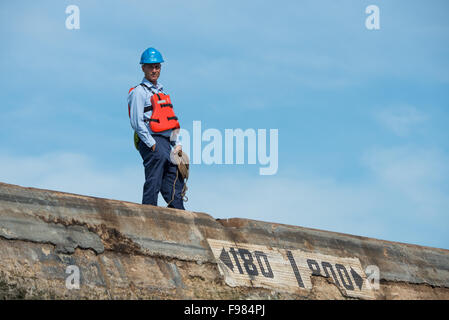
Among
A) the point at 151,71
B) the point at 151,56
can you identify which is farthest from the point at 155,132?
the point at 151,56

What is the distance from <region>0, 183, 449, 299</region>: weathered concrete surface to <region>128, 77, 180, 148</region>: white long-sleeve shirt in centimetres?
113

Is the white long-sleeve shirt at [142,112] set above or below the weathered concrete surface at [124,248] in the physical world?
above

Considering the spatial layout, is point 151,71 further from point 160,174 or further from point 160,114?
point 160,174

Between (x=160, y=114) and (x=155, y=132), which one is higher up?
(x=160, y=114)

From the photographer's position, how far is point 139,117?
8.18 metres

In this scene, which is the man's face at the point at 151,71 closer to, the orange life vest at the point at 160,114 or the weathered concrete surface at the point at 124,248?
the orange life vest at the point at 160,114

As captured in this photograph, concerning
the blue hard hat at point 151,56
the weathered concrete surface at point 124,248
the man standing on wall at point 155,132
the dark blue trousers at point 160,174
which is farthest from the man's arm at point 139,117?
the weathered concrete surface at point 124,248

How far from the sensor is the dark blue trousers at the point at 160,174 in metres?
8.14

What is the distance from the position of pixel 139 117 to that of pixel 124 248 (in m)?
1.93

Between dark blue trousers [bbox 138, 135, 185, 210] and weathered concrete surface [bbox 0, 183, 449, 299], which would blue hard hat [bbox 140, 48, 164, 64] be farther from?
weathered concrete surface [bbox 0, 183, 449, 299]

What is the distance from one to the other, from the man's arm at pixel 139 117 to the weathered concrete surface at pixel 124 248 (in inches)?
43.1
